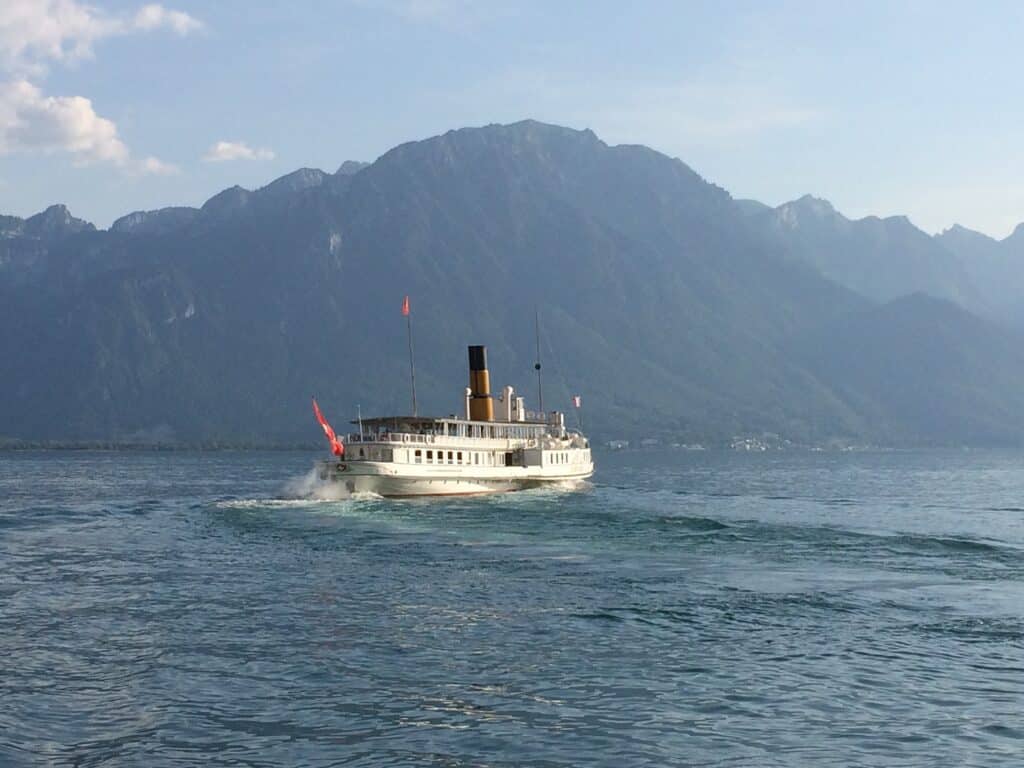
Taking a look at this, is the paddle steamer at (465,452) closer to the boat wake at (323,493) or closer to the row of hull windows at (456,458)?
the row of hull windows at (456,458)

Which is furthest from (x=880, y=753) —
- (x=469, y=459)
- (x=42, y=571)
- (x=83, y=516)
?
(x=469, y=459)

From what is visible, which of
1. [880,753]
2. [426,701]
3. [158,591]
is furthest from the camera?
[158,591]

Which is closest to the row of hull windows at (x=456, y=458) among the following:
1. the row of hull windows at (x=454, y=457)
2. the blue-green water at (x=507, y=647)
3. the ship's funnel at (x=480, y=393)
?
the row of hull windows at (x=454, y=457)

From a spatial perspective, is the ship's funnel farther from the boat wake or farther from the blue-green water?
the blue-green water

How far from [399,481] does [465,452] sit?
375 inches

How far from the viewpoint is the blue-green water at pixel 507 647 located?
81.6 feet

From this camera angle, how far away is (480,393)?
104 meters

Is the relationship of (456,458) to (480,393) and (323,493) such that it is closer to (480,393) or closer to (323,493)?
(323,493)

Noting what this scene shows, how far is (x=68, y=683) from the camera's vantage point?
2897 centimetres

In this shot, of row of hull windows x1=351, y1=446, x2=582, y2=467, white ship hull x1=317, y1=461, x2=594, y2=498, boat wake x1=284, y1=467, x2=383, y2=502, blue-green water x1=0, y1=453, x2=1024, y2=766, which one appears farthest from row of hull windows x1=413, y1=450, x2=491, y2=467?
blue-green water x1=0, y1=453, x2=1024, y2=766

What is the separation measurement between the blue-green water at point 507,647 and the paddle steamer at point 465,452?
1802 cm

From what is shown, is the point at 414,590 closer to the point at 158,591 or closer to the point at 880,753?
the point at 158,591

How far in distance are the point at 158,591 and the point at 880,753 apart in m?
27.4

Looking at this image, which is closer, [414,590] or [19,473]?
[414,590]
